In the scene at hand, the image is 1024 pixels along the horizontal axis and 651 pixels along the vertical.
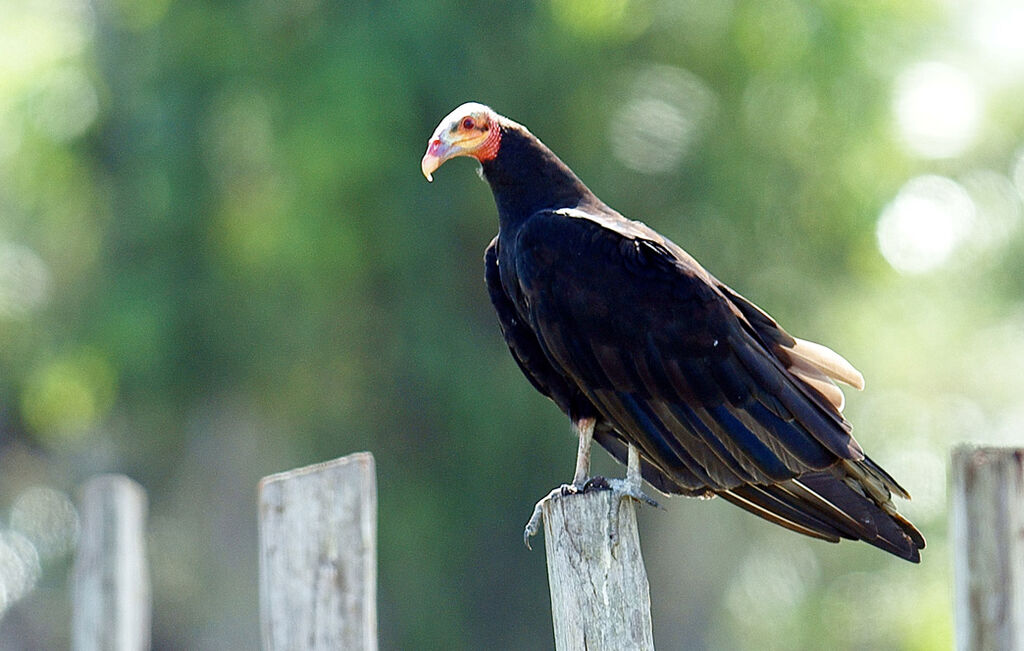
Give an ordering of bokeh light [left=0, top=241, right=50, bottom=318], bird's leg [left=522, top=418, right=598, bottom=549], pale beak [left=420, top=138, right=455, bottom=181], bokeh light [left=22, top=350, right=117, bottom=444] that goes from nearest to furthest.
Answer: bird's leg [left=522, top=418, right=598, bottom=549], pale beak [left=420, top=138, right=455, bottom=181], bokeh light [left=22, top=350, right=117, bottom=444], bokeh light [left=0, top=241, right=50, bottom=318]

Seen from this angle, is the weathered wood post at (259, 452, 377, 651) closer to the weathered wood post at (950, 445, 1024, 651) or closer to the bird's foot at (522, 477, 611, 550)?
the bird's foot at (522, 477, 611, 550)

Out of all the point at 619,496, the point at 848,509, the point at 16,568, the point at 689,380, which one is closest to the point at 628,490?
the point at 619,496

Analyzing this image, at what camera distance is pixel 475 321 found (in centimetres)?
793

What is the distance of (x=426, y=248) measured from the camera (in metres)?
7.71

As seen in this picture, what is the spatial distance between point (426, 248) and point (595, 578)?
5436 millimetres

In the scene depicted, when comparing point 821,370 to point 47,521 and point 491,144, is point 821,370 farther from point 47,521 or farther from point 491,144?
point 47,521

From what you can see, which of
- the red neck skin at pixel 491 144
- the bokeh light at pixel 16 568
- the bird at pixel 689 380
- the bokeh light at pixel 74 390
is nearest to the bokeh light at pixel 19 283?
the bokeh light at pixel 74 390

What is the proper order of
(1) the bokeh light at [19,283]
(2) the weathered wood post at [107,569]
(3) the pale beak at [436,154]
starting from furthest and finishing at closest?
1. (1) the bokeh light at [19,283]
2. (2) the weathered wood post at [107,569]
3. (3) the pale beak at [436,154]

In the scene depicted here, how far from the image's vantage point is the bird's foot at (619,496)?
243 cm

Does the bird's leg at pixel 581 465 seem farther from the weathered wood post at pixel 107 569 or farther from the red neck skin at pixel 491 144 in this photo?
the weathered wood post at pixel 107 569

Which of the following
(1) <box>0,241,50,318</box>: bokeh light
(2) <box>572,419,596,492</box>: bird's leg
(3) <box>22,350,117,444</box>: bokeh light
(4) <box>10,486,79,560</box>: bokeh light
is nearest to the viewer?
(2) <box>572,419,596,492</box>: bird's leg

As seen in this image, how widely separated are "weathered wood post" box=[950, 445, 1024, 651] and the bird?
15cm

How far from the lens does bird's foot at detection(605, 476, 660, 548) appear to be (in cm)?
243

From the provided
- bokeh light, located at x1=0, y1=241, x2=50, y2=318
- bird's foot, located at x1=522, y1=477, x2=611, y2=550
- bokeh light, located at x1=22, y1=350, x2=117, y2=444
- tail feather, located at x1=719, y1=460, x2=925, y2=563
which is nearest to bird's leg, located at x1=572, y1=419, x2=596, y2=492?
bird's foot, located at x1=522, y1=477, x2=611, y2=550
